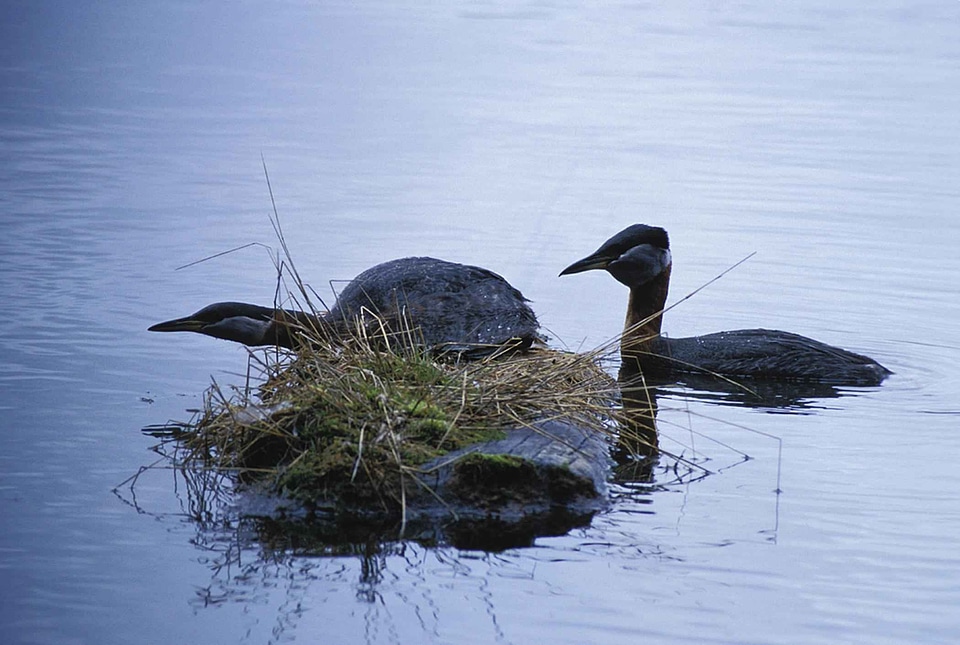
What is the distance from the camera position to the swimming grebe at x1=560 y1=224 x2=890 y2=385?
10016 mm

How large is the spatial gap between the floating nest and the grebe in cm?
87

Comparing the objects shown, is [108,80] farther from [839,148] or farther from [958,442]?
[958,442]

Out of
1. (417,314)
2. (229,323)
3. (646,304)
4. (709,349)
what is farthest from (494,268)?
(229,323)

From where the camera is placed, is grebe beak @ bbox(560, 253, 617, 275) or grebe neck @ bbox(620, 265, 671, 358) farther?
grebe neck @ bbox(620, 265, 671, 358)

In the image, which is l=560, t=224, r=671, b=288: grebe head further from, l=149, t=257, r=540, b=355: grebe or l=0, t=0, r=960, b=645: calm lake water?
l=149, t=257, r=540, b=355: grebe

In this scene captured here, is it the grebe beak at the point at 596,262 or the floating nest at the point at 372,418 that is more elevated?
the grebe beak at the point at 596,262

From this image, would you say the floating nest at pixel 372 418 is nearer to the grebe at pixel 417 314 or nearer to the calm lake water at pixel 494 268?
the calm lake water at pixel 494 268

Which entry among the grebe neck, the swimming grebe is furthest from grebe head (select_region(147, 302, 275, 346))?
the grebe neck

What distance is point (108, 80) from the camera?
2194 cm

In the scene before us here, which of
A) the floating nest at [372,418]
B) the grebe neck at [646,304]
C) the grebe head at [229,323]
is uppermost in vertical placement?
the grebe neck at [646,304]

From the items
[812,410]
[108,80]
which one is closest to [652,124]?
[108,80]

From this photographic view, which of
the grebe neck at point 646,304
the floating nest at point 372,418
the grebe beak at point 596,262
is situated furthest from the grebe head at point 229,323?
the grebe neck at point 646,304

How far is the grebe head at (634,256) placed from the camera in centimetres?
1016

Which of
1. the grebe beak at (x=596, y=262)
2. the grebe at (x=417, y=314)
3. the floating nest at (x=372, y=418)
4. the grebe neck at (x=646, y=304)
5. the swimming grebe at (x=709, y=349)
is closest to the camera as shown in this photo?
the floating nest at (x=372, y=418)
